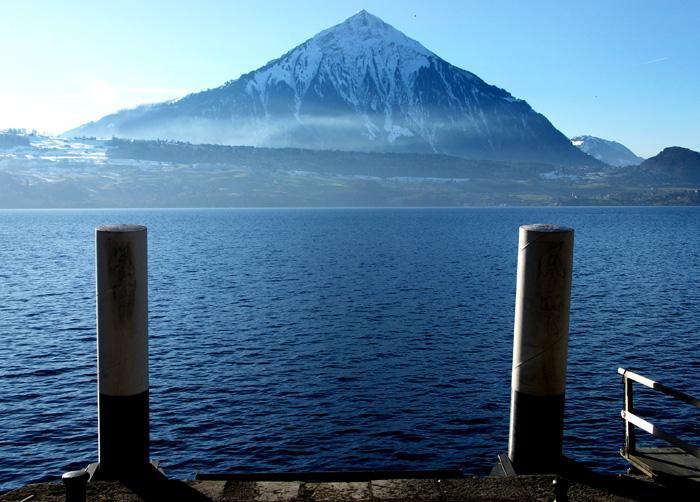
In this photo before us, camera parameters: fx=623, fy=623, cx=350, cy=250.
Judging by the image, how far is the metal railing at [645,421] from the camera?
10102 millimetres

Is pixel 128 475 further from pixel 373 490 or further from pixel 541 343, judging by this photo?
pixel 541 343

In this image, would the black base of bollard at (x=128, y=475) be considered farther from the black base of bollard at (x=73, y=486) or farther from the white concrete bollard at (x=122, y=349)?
the black base of bollard at (x=73, y=486)

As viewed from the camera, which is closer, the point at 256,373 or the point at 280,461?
the point at 280,461

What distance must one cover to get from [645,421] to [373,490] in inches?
200

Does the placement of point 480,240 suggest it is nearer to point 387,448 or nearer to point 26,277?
point 26,277

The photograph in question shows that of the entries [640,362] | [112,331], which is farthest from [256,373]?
[112,331]

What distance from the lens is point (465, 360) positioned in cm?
4125

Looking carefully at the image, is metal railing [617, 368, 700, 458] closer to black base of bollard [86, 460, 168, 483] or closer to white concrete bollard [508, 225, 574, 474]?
white concrete bollard [508, 225, 574, 474]

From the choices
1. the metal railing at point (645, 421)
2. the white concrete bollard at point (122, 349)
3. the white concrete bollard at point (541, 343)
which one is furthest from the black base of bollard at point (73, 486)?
the metal railing at point (645, 421)

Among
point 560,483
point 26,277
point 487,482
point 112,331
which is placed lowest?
point 26,277

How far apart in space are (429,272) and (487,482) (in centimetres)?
8475

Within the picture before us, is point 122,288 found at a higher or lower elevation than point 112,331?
higher

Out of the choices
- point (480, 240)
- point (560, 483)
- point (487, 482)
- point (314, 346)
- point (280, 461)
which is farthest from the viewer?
point (480, 240)

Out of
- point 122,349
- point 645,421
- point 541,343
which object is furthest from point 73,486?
point 645,421
